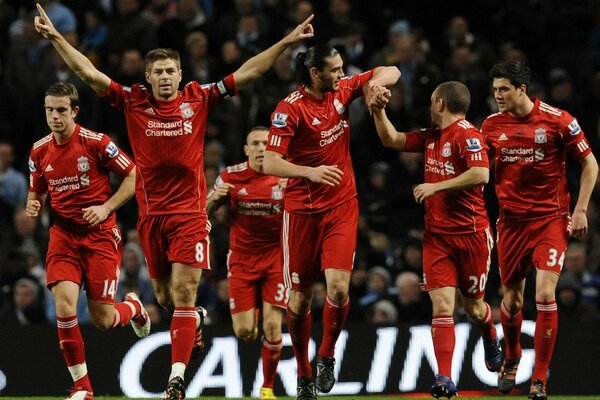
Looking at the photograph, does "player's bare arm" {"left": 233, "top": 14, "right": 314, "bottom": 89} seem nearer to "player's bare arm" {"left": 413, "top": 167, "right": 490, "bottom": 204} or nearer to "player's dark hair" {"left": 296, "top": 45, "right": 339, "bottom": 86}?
"player's dark hair" {"left": 296, "top": 45, "right": 339, "bottom": 86}

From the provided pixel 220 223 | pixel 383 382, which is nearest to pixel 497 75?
pixel 383 382

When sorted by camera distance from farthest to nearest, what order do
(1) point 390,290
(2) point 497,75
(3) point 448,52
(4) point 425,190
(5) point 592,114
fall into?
(3) point 448,52
(5) point 592,114
(1) point 390,290
(2) point 497,75
(4) point 425,190

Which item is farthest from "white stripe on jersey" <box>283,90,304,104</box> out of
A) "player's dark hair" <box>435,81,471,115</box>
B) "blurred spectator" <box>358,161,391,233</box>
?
"blurred spectator" <box>358,161,391,233</box>

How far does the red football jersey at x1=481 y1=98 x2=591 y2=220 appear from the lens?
38.8 feet

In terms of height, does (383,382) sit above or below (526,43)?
below

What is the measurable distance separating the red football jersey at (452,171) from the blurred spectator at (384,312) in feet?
14.2

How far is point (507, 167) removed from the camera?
12.0 m

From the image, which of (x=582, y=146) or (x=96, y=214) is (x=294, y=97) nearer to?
(x=96, y=214)

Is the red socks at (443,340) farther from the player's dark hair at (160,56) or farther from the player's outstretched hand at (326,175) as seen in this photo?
the player's dark hair at (160,56)

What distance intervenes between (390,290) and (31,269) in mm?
4576

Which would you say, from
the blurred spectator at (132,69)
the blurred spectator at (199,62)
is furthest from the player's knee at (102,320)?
the blurred spectator at (199,62)

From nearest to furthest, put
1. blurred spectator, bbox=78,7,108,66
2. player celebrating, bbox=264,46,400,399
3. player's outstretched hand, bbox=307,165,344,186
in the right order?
player's outstretched hand, bbox=307,165,344,186
player celebrating, bbox=264,46,400,399
blurred spectator, bbox=78,7,108,66

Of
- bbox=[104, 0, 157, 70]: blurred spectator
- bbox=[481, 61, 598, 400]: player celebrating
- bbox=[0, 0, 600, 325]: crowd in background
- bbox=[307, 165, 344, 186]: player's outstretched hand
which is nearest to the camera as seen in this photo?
bbox=[307, 165, 344, 186]: player's outstretched hand

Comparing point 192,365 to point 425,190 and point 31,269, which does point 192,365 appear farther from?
point 425,190
